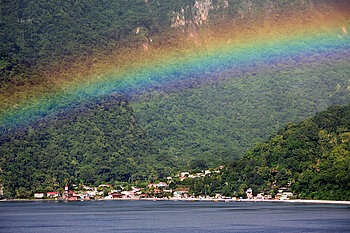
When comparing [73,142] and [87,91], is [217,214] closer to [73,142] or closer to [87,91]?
[73,142]

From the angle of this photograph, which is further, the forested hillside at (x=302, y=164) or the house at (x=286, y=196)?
the house at (x=286, y=196)

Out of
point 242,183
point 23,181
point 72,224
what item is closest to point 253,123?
point 242,183

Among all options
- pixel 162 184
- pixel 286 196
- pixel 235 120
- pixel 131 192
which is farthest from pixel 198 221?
pixel 235 120

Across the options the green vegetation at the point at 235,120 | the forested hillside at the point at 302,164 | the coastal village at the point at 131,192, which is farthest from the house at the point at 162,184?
the green vegetation at the point at 235,120

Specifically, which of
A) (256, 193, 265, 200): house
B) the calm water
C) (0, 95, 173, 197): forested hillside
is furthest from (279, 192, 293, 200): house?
(0, 95, 173, 197): forested hillside

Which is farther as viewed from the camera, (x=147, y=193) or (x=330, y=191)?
(x=147, y=193)

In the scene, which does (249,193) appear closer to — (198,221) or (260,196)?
(260,196)

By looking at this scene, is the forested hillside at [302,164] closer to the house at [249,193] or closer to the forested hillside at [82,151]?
the house at [249,193]
